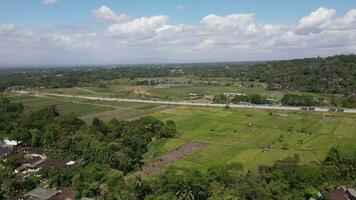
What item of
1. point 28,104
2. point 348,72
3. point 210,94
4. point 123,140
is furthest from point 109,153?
point 348,72

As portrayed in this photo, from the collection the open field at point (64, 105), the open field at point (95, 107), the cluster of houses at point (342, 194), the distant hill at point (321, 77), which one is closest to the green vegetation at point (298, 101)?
the distant hill at point (321, 77)

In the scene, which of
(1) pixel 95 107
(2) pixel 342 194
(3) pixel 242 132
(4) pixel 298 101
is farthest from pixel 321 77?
(2) pixel 342 194

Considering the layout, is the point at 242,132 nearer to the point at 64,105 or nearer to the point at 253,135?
the point at 253,135

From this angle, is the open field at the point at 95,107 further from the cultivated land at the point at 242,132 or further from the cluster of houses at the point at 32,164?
the cluster of houses at the point at 32,164

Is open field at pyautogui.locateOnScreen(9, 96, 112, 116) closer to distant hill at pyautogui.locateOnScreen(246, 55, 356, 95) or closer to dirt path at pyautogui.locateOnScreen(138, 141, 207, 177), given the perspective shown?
dirt path at pyautogui.locateOnScreen(138, 141, 207, 177)

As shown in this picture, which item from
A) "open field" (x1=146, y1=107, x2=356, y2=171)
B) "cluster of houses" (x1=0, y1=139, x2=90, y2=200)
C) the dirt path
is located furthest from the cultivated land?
"cluster of houses" (x1=0, y1=139, x2=90, y2=200)

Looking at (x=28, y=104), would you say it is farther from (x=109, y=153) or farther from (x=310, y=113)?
(x=310, y=113)
